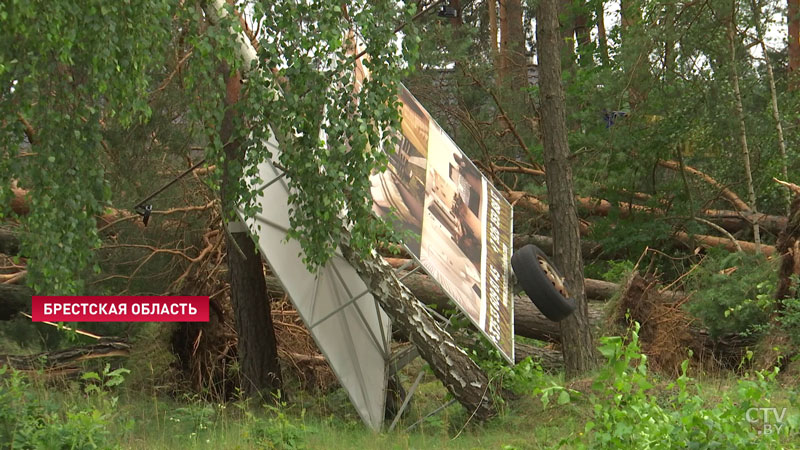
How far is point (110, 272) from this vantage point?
38.1ft

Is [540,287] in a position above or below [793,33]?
below

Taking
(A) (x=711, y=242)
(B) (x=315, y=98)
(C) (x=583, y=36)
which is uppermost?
(C) (x=583, y=36)

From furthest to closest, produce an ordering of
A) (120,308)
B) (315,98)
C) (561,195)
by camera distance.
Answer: (120,308) → (561,195) → (315,98)

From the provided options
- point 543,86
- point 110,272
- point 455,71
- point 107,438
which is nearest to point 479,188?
point 543,86

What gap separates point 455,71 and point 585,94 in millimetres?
2633

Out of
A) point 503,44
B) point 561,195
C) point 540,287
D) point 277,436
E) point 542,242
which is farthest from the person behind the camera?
point 503,44

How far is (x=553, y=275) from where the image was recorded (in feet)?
31.8

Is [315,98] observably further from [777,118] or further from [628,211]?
[628,211]

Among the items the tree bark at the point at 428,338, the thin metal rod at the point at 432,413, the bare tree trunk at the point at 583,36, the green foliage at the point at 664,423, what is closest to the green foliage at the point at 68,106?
the tree bark at the point at 428,338

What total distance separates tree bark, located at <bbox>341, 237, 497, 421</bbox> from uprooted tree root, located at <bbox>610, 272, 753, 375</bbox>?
8.54ft

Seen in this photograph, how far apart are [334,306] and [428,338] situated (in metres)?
0.89

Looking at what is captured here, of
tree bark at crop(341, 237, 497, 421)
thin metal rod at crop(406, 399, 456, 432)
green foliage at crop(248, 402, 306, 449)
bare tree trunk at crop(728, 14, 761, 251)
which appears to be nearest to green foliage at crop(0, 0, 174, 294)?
green foliage at crop(248, 402, 306, 449)

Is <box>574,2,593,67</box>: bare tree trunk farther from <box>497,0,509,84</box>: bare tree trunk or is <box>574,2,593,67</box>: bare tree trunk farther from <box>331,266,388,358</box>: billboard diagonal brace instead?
<box>331,266,388,358</box>: billboard diagonal brace

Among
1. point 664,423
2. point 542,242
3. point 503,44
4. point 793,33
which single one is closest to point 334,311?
point 664,423
